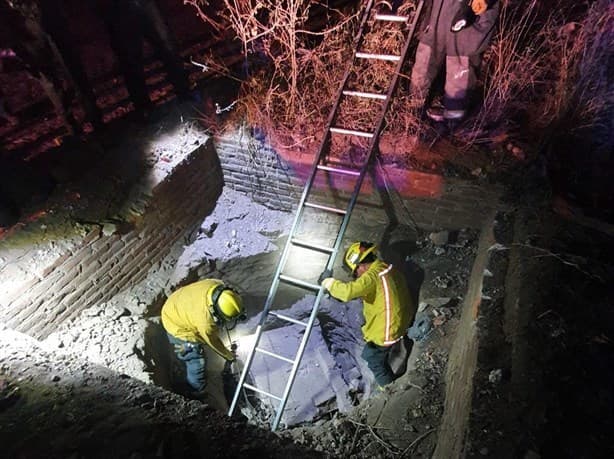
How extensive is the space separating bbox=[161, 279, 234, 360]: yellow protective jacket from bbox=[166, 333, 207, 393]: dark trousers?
0.11m

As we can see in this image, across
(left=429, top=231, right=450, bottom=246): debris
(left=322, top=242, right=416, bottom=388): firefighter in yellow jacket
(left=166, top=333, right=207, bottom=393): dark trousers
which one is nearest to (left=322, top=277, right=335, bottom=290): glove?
(left=322, top=242, right=416, bottom=388): firefighter in yellow jacket

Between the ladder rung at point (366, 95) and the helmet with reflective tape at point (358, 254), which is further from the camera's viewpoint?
the ladder rung at point (366, 95)

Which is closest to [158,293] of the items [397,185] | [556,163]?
[397,185]

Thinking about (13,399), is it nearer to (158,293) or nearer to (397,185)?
(158,293)

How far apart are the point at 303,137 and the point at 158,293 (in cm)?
244

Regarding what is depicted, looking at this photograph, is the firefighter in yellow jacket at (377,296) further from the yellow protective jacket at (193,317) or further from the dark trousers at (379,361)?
the yellow protective jacket at (193,317)

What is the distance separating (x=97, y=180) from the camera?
4.35 metres

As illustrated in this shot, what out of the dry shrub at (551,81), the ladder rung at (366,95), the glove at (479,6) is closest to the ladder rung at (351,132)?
the ladder rung at (366,95)

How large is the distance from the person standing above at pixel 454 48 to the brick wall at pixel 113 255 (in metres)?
2.66

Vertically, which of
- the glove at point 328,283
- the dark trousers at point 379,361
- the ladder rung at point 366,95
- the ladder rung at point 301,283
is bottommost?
the dark trousers at point 379,361

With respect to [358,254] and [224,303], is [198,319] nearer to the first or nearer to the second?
[224,303]

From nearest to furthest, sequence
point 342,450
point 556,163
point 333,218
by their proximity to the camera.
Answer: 1. point 342,450
2. point 556,163
3. point 333,218

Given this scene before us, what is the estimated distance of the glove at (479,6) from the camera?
3633 mm

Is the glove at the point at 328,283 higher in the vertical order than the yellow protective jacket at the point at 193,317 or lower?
higher
